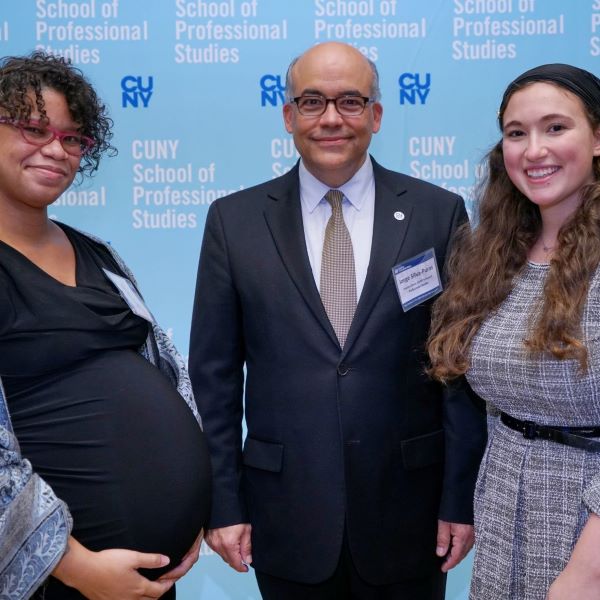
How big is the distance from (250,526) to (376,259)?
73 cm

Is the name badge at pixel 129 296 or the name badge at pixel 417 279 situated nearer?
the name badge at pixel 129 296

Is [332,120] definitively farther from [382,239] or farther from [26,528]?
[26,528]

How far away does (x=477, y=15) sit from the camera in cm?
278

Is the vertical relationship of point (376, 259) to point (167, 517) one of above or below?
above

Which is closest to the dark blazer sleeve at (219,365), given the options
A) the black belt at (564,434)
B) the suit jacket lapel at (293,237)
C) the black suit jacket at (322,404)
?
the black suit jacket at (322,404)

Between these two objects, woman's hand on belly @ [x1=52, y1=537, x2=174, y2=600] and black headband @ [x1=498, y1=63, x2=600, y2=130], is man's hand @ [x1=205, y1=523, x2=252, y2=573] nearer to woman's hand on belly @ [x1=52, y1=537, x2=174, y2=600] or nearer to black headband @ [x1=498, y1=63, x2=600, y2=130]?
woman's hand on belly @ [x1=52, y1=537, x2=174, y2=600]

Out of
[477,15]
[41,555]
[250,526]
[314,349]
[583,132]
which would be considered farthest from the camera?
[477,15]

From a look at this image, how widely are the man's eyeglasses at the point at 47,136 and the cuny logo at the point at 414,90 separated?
145 cm

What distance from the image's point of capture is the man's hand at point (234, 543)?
196 centimetres

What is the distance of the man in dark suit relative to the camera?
188cm

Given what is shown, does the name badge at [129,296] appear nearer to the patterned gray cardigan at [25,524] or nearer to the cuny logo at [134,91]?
the patterned gray cardigan at [25,524]

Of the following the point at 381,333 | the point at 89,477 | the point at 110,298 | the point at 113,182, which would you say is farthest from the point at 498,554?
the point at 113,182

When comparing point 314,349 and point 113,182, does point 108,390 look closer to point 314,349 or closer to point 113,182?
point 314,349

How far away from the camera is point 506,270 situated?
5.74ft
